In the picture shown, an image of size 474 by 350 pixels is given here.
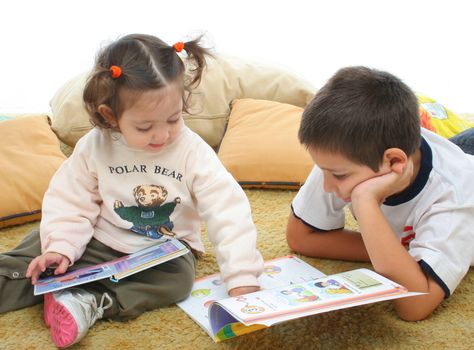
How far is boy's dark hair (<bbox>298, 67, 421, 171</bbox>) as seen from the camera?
1085 millimetres

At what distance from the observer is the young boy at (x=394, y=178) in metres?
1.09

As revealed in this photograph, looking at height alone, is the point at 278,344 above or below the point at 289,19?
below

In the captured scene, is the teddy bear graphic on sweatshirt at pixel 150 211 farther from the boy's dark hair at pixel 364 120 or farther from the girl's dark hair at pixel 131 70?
the boy's dark hair at pixel 364 120

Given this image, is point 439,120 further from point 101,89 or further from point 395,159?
point 101,89

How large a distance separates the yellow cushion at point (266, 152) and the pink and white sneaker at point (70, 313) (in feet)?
2.68

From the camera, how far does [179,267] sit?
121cm

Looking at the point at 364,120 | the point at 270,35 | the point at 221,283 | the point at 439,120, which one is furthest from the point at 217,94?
the point at 364,120

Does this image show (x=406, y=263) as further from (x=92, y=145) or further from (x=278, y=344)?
(x=92, y=145)

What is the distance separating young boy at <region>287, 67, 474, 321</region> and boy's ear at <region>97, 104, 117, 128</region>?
0.36m

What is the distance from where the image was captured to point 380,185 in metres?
1.11

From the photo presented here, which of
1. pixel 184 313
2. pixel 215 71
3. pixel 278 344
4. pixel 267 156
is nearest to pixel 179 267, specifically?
pixel 184 313

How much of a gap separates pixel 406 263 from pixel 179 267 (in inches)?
16.8

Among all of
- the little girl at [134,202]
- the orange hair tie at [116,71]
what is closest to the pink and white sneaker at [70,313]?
the little girl at [134,202]

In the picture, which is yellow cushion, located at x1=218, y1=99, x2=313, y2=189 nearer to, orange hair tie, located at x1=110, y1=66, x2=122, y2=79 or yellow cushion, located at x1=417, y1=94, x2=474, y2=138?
yellow cushion, located at x1=417, y1=94, x2=474, y2=138
